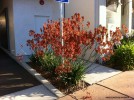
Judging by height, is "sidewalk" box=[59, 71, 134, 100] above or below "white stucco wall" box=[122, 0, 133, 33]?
below

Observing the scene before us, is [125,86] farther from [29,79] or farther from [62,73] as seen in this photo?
[29,79]

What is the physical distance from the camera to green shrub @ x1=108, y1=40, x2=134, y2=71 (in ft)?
27.8

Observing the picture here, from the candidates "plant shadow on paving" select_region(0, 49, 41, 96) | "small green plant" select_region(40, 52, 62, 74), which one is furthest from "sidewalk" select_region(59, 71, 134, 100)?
"plant shadow on paving" select_region(0, 49, 41, 96)

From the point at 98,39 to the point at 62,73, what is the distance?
1332 millimetres

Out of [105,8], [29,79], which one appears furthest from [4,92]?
[105,8]

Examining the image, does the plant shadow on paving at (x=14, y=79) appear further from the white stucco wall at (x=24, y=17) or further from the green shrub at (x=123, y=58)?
the green shrub at (x=123, y=58)

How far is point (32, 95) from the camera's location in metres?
6.48

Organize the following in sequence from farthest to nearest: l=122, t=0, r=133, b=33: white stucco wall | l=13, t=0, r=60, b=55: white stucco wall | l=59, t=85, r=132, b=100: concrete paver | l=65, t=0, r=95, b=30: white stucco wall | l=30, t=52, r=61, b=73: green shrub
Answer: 1. l=122, t=0, r=133, b=33: white stucco wall
2. l=13, t=0, r=60, b=55: white stucco wall
3. l=65, t=0, r=95, b=30: white stucco wall
4. l=30, t=52, r=61, b=73: green shrub
5. l=59, t=85, r=132, b=100: concrete paver

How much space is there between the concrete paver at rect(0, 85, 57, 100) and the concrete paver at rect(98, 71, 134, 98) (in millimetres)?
1589

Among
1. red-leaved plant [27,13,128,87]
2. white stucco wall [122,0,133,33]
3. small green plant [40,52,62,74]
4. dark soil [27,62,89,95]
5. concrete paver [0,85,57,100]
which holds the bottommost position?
concrete paver [0,85,57,100]

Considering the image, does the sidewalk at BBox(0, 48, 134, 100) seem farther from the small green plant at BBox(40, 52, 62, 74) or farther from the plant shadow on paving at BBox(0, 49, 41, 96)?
the small green plant at BBox(40, 52, 62, 74)

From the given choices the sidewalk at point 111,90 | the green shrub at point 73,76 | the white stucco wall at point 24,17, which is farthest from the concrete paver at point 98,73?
the white stucco wall at point 24,17

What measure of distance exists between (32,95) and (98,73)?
2.55 metres

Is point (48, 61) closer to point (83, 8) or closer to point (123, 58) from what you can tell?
point (123, 58)
